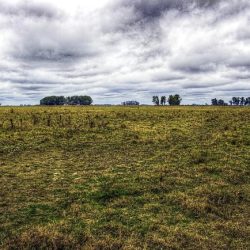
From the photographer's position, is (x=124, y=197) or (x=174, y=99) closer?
(x=124, y=197)

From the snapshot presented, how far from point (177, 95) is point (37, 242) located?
18460cm

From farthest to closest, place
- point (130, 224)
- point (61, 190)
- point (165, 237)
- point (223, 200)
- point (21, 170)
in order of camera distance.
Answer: point (21, 170)
point (61, 190)
point (223, 200)
point (130, 224)
point (165, 237)

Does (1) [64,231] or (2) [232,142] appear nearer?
(1) [64,231]

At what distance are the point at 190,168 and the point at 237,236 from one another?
687 centimetres

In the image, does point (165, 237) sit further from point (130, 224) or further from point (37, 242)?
point (37, 242)

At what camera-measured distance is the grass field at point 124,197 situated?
24.7 feet

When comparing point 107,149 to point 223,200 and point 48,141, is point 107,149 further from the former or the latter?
point 223,200

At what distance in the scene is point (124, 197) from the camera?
1054 cm

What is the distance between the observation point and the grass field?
7.53 metres

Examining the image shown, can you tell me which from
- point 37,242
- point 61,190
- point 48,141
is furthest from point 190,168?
point 48,141

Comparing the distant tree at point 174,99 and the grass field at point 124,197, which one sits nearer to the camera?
the grass field at point 124,197

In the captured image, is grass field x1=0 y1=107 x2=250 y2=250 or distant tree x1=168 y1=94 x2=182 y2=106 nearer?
grass field x1=0 y1=107 x2=250 y2=250

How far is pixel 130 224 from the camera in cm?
841

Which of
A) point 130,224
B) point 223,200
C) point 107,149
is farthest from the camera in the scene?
point 107,149
